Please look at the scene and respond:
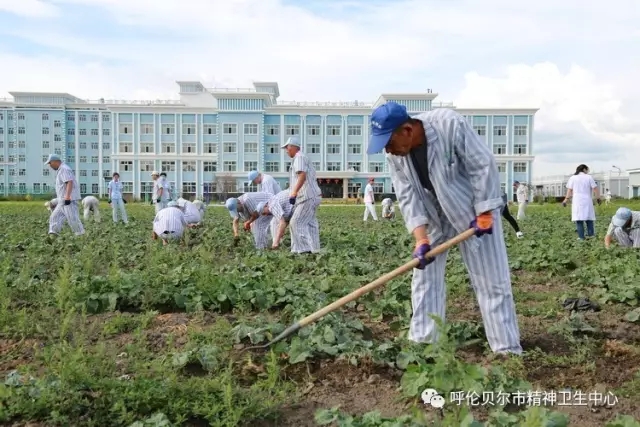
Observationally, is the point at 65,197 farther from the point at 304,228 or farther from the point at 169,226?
the point at 304,228

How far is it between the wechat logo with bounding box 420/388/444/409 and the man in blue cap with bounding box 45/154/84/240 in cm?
929

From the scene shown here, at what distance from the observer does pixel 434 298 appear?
13.1ft

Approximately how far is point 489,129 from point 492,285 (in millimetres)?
72320

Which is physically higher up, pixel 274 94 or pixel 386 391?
pixel 274 94

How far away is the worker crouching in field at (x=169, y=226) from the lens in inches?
376

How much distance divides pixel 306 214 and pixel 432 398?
5641 mm

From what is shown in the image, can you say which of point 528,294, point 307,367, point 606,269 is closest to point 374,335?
point 307,367

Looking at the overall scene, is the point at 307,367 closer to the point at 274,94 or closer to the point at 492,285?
the point at 492,285

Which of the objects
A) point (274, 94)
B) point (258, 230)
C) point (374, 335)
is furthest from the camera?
point (274, 94)

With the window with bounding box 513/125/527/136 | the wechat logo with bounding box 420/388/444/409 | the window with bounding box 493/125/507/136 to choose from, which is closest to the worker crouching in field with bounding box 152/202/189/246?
the wechat logo with bounding box 420/388/444/409

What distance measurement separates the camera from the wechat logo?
2900mm

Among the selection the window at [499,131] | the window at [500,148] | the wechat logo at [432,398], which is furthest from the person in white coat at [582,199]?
the window at [499,131]

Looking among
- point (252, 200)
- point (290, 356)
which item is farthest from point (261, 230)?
point (290, 356)

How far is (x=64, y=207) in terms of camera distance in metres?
11.0
